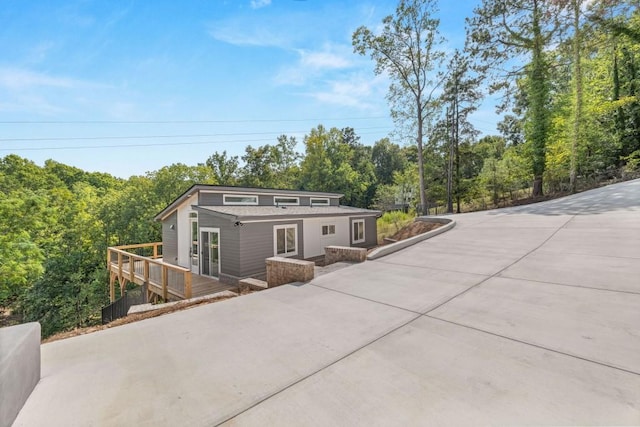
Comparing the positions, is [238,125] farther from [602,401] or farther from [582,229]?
[602,401]

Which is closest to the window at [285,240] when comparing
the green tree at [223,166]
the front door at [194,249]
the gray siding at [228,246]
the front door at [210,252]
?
the gray siding at [228,246]

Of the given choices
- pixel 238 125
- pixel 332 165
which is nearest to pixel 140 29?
pixel 238 125

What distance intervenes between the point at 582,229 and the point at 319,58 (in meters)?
11.6

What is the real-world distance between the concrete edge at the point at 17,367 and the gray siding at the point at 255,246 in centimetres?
694

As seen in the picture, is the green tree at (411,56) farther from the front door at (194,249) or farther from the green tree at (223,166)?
the green tree at (223,166)

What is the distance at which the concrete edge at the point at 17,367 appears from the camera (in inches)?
68.6

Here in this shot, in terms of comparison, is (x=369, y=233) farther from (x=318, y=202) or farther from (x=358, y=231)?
(x=318, y=202)

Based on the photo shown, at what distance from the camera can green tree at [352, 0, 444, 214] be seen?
17.7 m

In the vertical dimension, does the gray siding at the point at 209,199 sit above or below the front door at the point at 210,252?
above

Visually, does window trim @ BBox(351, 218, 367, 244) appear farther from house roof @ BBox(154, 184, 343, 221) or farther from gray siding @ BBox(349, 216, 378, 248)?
house roof @ BBox(154, 184, 343, 221)

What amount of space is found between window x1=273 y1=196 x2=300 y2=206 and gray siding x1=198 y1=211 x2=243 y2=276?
4.19 metres

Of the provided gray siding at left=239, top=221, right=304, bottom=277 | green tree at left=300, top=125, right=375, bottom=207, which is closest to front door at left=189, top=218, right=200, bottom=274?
gray siding at left=239, top=221, right=304, bottom=277

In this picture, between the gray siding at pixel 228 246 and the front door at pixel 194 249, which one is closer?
the gray siding at pixel 228 246

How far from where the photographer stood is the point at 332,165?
30984 millimetres
